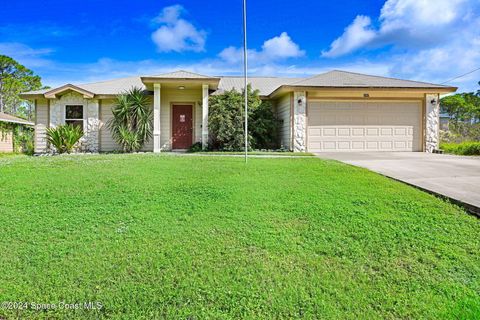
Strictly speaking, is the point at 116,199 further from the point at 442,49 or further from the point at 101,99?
the point at 442,49

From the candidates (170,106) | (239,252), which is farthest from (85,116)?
(239,252)

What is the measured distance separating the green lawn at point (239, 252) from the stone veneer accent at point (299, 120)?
7977mm

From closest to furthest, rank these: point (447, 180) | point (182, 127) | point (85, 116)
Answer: point (447, 180)
point (85, 116)
point (182, 127)

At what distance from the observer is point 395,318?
2.59m

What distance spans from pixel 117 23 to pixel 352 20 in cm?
1143

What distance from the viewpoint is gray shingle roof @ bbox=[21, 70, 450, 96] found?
44.8 ft

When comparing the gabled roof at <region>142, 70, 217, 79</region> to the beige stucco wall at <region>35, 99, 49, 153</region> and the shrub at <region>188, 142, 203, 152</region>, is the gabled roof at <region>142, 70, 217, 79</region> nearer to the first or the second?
the shrub at <region>188, 142, 203, 152</region>

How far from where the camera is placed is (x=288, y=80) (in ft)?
62.6

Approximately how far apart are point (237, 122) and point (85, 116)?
755 centimetres

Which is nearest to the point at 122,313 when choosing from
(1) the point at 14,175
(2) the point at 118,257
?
(2) the point at 118,257

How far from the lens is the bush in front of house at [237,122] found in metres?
13.6

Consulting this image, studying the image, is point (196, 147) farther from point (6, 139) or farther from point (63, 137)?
point (6, 139)

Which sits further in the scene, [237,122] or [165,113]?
[165,113]

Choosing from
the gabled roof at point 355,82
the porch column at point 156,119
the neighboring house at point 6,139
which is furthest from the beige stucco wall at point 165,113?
the neighboring house at point 6,139
